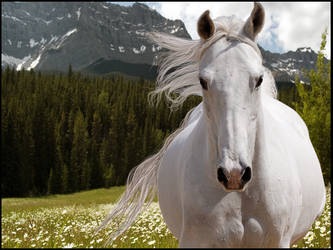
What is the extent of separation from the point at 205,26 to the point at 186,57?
688 mm

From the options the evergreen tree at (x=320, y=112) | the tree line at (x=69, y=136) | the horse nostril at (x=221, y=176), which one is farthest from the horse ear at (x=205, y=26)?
the tree line at (x=69, y=136)

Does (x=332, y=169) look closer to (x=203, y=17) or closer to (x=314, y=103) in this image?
(x=314, y=103)

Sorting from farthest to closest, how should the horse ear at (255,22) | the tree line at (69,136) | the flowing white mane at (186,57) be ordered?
the tree line at (69,136)
the flowing white mane at (186,57)
the horse ear at (255,22)

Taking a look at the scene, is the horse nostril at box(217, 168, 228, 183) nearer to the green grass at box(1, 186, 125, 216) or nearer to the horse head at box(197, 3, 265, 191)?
the horse head at box(197, 3, 265, 191)

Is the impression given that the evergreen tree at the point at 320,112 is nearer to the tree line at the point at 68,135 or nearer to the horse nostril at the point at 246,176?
the horse nostril at the point at 246,176

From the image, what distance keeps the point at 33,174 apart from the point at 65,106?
27040 millimetres

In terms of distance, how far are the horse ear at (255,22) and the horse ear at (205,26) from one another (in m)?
0.29

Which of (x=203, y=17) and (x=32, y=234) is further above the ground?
(x=203, y=17)

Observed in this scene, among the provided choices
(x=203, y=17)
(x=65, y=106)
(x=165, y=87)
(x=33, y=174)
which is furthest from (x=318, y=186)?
(x=65, y=106)

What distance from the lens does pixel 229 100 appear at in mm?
2531

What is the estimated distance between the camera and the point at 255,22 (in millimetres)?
2830

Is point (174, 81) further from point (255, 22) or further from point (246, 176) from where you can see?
point (246, 176)

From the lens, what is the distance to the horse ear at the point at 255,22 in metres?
2.73

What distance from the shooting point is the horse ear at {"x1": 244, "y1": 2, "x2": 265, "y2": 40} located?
273 centimetres
